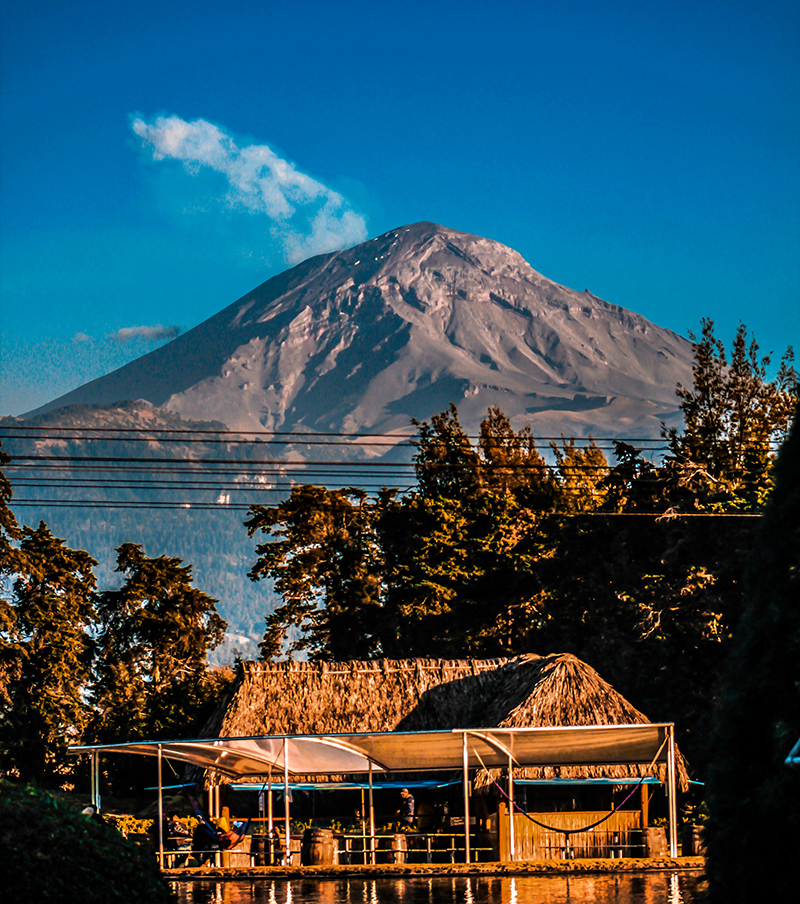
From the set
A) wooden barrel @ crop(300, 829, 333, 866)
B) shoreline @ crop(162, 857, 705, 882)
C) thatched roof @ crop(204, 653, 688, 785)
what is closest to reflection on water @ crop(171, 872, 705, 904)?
shoreline @ crop(162, 857, 705, 882)

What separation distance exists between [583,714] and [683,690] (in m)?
→ 10.5

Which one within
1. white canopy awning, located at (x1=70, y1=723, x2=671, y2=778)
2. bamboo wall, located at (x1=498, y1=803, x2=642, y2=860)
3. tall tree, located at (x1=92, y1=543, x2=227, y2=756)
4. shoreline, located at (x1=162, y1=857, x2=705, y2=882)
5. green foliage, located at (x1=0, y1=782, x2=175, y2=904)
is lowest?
shoreline, located at (x1=162, y1=857, x2=705, y2=882)

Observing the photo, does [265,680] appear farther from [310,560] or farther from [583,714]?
[310,560]

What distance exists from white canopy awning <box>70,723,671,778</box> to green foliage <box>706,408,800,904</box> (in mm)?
10673

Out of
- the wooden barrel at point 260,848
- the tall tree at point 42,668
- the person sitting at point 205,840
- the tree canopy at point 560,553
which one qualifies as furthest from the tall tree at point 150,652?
the person sitting at point 205,840

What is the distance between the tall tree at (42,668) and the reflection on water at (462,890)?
69.4ft

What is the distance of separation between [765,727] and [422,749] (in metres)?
14.9

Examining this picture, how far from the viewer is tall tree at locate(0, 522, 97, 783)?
3994cm

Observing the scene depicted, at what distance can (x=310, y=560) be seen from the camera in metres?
44.4

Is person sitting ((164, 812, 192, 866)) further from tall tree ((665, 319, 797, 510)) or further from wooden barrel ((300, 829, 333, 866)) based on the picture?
tall tree ((665, 319, 797, 510))

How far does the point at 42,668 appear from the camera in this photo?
39.8 metres

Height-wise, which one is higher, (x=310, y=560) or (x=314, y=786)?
(x=310, y=560)

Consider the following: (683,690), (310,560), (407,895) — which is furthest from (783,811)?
(310,560)

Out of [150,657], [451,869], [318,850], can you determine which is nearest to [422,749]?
[451,869]
